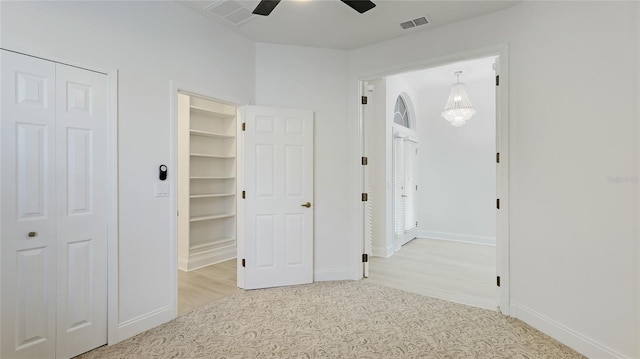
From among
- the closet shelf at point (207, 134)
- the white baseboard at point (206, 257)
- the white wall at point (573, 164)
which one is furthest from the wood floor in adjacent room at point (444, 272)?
the closet shelf at point (207, 134)

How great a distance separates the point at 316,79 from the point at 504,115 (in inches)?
82.4

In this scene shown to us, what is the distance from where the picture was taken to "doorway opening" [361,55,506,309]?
14.4 ft

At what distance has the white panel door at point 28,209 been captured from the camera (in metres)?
1.84

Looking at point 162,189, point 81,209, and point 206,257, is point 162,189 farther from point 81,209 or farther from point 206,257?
point 206,257

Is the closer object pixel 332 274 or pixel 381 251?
pixel 332 274

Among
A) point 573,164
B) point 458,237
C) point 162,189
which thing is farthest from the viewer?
point 458,237

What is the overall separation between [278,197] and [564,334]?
284 cm

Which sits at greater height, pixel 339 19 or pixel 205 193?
pixel 339 19

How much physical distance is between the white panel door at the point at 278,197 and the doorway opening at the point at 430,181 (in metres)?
0.81

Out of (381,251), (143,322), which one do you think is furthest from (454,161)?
(143,322)

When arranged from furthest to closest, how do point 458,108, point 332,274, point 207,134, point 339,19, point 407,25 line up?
point 458,108 < point 207,134 < point 332,274 < point 407,25 < point 339,19

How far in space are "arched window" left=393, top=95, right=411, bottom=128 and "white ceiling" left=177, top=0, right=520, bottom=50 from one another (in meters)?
2.18

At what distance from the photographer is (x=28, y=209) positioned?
1936mm

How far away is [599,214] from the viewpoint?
2.12m
